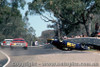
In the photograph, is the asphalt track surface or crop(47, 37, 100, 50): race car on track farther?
crop(47, 37, 100, 50): race car on track

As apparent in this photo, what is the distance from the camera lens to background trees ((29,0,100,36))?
138 feet

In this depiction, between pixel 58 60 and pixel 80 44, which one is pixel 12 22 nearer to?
A: pixel 80 44

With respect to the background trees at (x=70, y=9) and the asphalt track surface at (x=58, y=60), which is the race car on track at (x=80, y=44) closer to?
the asphalt track surface at (x=58, y=60)

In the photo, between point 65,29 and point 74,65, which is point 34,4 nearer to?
point 65,29

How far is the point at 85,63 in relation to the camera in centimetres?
1420

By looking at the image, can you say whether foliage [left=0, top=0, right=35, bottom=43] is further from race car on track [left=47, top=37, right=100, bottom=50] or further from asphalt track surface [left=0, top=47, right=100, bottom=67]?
asphalt track surface [left=0, top=47, right=100, bottom=67]

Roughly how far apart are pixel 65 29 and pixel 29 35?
52814 mm

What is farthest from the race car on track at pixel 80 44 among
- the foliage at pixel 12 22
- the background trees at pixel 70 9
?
the foliage at pixel 12 22

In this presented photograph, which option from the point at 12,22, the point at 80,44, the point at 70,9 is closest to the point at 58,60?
the point at 80,44

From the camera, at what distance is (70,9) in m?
42.8

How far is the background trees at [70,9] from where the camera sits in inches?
1659

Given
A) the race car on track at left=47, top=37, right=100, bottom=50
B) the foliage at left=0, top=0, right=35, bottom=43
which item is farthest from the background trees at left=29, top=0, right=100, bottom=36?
the race car on track at left=47, top=37, right=100, bottom=50

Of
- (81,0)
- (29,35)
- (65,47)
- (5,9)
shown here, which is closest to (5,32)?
(29,35)

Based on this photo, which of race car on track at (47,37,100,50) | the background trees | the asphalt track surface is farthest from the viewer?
the background trees
